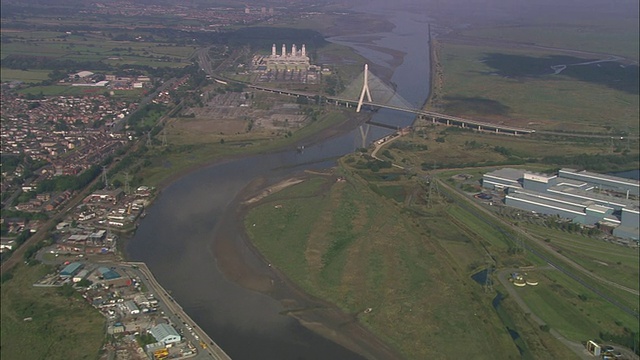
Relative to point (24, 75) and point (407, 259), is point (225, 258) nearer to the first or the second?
point (407, 259)

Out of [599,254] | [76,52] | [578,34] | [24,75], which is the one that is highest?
[578,34]

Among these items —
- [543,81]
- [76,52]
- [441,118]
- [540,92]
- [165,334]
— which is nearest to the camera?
[165,334]

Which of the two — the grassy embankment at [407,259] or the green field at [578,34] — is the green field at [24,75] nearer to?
the grassy embankment at [407,259]

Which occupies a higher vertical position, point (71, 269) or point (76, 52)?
point (71, 269)

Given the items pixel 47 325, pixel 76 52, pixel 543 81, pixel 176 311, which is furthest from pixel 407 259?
pixel 76 52

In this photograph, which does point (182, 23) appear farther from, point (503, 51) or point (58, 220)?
point (58, 220)

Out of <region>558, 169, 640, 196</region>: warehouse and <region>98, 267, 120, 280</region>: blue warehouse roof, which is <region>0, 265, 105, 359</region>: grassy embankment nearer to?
<region>98, 267, 120, 280</region>: blue warehouse roof

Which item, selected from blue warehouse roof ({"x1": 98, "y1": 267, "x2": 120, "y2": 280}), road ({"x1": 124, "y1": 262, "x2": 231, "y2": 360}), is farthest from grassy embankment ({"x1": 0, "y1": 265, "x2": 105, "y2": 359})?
road ({"x1": 124, "y1": 262, "x2": 231, "y2": 360})
